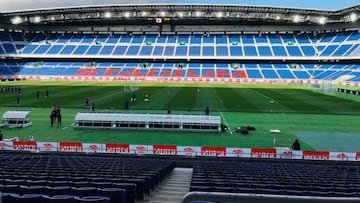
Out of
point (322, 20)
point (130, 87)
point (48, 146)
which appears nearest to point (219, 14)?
point (322, 20)

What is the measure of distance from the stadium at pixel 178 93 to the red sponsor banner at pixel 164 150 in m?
0.07

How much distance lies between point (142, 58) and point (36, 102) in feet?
187

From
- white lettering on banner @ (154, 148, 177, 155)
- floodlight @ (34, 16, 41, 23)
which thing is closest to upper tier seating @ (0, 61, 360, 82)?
floodlight @ (34, 16, 41, 23)

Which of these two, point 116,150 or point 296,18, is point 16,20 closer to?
point 296,18

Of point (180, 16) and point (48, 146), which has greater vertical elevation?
point (180, 16)

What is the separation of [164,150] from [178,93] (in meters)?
34.9

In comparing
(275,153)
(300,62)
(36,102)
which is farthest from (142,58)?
(275,153)

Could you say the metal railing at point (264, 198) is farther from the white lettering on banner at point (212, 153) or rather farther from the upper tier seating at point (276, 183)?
the white lettering on banner at point (212, 153)

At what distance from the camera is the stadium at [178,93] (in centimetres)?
1695

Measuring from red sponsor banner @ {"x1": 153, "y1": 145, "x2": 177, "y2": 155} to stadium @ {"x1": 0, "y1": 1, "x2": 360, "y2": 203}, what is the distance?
65mm

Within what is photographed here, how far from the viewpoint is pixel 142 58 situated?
97312 millimetres

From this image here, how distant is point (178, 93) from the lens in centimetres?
5428

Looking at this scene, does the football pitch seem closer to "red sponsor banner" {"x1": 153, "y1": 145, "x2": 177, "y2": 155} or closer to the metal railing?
"red sponsor banner" {"x1": 153, "y1": 145, "x2": 177, "y2": 155}

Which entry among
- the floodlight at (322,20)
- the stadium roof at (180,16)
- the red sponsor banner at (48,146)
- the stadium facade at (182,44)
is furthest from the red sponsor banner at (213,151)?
the floodlight at (322,20)
